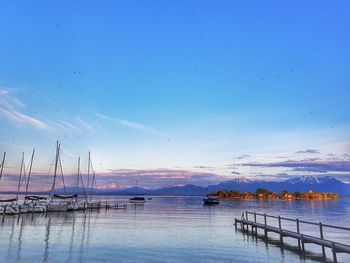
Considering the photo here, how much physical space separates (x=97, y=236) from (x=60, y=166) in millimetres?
58376

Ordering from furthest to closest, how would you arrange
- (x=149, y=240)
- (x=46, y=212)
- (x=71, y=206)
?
(x=71, y=206)
(x=46, y=212)
(x=149, y=240)

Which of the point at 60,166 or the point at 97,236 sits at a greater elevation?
the point at 60,166

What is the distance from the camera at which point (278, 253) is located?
26.4 meters

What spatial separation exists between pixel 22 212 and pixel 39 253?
51.8 m

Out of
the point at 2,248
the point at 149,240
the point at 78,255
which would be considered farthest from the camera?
the point at 149,240

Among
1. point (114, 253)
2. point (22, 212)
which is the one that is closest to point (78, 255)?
point (114, 253)

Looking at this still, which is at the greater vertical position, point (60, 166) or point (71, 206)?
point (60, 166)

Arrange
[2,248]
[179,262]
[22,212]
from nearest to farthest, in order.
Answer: [179,262], [2,248], [22,212]

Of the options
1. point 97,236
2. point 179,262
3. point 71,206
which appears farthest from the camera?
point 71,206

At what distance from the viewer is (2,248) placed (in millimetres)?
26359

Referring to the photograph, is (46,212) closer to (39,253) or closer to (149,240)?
(149,240)

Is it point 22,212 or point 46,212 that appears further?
point 46,212

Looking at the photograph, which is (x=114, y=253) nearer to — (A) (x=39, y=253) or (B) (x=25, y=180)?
(A) (x=39, y=253)

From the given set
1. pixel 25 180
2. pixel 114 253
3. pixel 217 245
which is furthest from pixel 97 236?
pixel 25 180
